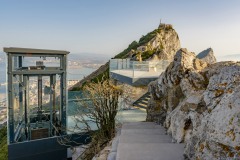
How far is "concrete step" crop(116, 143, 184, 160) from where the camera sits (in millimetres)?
3164

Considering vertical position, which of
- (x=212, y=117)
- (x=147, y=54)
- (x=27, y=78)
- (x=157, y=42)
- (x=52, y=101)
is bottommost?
(x=52, y=101)

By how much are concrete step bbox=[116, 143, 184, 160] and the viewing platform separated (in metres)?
11.1

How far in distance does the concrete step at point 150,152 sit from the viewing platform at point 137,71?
11096 mm

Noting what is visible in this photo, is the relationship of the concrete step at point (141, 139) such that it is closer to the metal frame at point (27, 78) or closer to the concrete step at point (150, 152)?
the concrete step at point (150, 152)

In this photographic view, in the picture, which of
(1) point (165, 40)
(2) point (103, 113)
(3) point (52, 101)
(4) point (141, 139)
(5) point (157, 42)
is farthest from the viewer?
(1) point (165, 40)

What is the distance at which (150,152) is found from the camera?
132 inches

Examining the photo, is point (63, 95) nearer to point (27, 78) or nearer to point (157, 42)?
point (27, 78)

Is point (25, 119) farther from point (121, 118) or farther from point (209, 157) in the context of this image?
point (209, 157)

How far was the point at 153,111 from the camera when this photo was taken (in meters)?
7.54

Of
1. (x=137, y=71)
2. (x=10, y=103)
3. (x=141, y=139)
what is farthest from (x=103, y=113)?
(x=137, y=71)

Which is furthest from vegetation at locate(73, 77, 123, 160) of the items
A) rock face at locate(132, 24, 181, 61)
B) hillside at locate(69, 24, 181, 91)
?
rock face at locate(132, 24, 181, 61)

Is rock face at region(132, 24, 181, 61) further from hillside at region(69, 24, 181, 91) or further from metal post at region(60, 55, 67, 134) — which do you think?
metal post at region(60, 55, 67, 134)

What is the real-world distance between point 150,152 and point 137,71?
1398cm

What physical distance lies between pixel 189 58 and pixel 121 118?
3.76 meters
